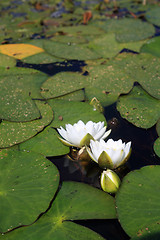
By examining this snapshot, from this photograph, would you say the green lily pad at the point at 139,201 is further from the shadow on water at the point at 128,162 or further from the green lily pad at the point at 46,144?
the green lily pad at the point at 46,144

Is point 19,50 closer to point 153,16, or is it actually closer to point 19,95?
point 19,95

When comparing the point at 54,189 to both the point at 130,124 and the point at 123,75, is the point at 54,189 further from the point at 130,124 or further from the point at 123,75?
the point at 123,75

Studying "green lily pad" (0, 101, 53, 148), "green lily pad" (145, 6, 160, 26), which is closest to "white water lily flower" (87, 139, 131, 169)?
"green lily pad" (0, 101, 53, 148)

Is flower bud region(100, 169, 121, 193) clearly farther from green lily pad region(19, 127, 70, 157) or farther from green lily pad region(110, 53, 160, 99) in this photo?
green lily pad region(110, 53, 160, 99)

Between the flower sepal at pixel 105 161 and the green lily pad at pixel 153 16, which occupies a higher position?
the green lily pad at pixel 153 16

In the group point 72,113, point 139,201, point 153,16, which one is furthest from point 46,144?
point 153,16

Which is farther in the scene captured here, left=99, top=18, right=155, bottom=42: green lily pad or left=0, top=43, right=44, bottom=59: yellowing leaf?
left=99, top=18, right=155, bottom=42: green lily pad

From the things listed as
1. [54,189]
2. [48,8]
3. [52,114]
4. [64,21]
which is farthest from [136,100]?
[48,8]

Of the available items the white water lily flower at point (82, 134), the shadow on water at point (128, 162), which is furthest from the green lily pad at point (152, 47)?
the white water lily flower at point (82, 134)
